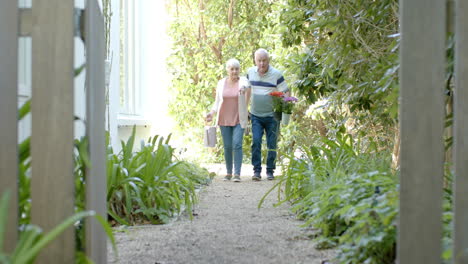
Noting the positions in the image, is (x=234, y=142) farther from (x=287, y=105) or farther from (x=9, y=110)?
(x=9, y=110)

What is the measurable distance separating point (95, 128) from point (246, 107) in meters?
4.97

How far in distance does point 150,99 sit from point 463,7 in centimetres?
705

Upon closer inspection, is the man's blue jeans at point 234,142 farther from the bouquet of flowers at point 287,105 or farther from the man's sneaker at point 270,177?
the bouquet of flowers at point 287,105

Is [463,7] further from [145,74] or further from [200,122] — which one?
[200,122]

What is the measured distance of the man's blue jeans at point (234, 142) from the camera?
6.82 meters

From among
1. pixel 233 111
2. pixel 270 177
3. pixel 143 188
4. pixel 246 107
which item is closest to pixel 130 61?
pixel 233 111

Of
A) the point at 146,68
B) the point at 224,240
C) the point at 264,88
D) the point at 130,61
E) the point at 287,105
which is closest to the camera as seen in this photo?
the point at 224,240

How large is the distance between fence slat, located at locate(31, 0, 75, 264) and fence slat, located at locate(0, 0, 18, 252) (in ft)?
0.17

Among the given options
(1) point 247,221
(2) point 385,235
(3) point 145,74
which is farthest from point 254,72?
(2) point 385,235

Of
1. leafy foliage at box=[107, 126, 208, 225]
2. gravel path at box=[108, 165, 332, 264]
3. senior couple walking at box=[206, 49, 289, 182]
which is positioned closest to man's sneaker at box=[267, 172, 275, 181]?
senior couple walking at box=[206, 49, 289, 182]

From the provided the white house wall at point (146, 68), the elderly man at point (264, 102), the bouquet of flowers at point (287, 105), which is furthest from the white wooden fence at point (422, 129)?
the white house wall at point (146, 68)

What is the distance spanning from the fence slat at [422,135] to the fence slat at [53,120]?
1.02 metres

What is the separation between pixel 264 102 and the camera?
270 inches

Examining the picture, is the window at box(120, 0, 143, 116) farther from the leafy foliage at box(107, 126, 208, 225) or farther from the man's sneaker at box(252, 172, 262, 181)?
the leafy foliage at box(107, 126, 208, 225)
